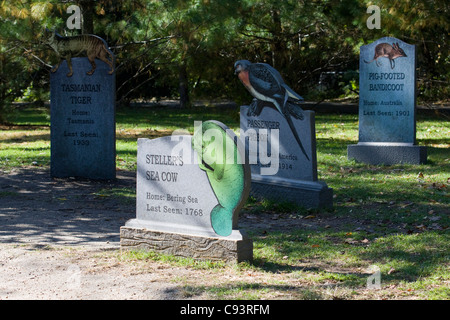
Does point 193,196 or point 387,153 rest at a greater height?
point 387,153

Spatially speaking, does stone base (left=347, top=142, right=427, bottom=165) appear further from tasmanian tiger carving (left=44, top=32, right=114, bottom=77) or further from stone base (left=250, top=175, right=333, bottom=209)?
tasmanian tiger carving (left=44, top=32, right=114, bottom=77)

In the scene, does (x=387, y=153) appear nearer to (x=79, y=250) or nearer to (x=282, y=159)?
(x=282, y=159)

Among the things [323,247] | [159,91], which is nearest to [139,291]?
[323,247]

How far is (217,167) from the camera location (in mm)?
5816

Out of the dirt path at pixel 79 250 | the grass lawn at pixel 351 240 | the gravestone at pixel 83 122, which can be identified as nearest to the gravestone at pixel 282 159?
the grass lawn at pixel 351 240

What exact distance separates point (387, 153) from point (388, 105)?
0.93 meters

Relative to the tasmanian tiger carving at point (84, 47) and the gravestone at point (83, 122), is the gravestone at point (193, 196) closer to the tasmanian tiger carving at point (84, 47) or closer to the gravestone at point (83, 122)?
the gravestone at point (83, 122)

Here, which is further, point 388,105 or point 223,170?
point 388,105

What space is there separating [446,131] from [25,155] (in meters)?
10.4

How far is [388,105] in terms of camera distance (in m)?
12.4

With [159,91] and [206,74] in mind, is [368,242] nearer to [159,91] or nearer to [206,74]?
[206,74]

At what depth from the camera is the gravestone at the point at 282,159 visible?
8.63 meters

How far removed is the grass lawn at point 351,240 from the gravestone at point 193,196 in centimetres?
17

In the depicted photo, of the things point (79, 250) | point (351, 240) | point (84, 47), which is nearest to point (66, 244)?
point (79, 250)
